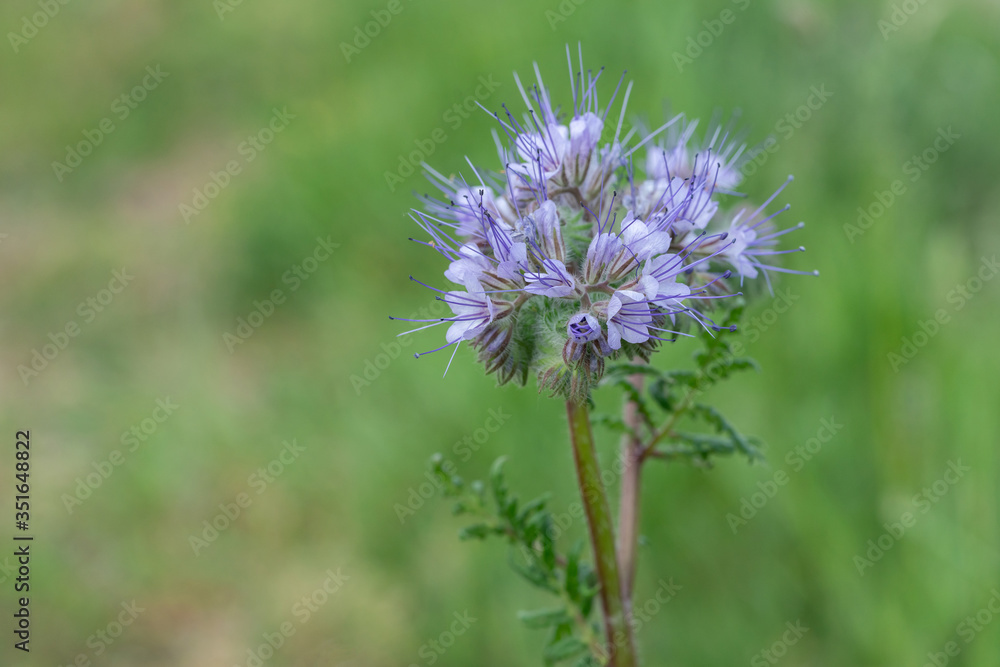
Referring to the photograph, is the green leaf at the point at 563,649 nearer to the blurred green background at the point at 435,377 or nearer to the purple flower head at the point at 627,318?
the purple flower head at the point at 627,318

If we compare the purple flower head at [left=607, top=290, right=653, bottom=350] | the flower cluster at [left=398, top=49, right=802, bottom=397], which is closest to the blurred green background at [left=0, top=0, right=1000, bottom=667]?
the flower cluster at [left=398, top=49, right=802, bottom=397]

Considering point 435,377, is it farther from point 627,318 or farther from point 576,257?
point 627,318

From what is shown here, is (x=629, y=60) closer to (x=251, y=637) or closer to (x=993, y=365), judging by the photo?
(x=993, y=365)

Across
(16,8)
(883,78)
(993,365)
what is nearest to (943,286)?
(993,365)


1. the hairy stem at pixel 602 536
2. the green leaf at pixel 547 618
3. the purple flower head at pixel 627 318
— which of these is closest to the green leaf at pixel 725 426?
the hairy stem at pixel 602 536

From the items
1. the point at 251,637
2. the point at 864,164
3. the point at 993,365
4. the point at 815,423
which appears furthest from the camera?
the point at 864,164
